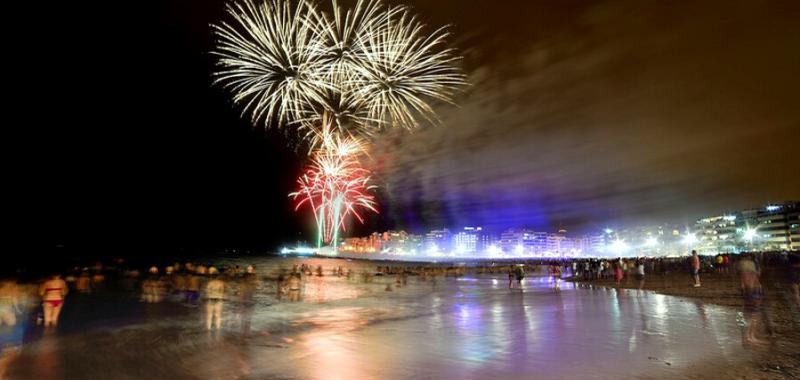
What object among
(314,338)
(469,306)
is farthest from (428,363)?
(469,306)

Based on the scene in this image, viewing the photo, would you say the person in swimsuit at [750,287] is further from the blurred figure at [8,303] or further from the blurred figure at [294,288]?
the blurred figure at [8,303]

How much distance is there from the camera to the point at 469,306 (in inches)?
762

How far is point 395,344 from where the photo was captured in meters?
10.9

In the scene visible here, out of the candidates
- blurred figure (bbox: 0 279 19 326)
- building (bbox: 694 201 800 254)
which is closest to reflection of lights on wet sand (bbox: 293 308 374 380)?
blurred figure (bbox: 0 279 19 326)

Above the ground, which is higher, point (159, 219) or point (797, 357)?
point (159, 219)

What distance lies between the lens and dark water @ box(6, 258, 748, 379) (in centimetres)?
855

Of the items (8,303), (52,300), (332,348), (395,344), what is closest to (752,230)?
(395,344)

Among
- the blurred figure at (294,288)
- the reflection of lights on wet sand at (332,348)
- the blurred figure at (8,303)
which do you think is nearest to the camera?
the reflection of lights on wet sand at (332,348)

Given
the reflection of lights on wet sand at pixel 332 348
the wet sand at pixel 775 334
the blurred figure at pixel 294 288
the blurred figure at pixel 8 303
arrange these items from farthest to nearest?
1. the blurred figure at pixel 294 288
2. the blurred figure at pixel 8 303
3. the reflection of lights on wet sand at pixel 332 348
4. the wet sand at pixel 775 334

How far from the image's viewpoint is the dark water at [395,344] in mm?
8555

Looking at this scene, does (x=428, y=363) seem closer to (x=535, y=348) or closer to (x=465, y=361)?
(x=465, y=361)

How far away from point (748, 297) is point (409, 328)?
13954 mm

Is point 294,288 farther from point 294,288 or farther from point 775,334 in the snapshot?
point 775,334

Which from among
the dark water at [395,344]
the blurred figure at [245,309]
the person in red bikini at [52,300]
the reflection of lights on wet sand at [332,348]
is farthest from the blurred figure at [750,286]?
the person in red bikini at [52,300]
